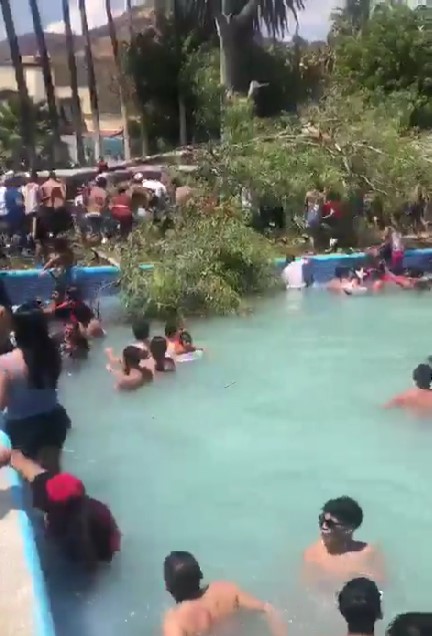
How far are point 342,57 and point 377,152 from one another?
8553mm

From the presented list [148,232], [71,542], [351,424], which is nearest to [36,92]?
[148,232]

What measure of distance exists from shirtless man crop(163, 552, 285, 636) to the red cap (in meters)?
0.68

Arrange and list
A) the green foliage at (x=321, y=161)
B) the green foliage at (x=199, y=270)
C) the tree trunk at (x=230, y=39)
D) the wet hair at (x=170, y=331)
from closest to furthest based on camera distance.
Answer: the wet hair at (x=170, y=331) → the green foliage at (x=199, y=270) → the green foliage at (x=321, y=161) → the tree trunk at (x=230, y=39)

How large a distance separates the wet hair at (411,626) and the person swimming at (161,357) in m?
4.95

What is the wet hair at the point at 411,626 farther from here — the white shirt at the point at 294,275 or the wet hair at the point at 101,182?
the wet hair at the point at 101,182

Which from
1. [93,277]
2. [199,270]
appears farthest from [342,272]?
[93,277]

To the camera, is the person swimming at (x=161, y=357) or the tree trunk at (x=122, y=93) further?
the tree trunk at (x=122, y=93)

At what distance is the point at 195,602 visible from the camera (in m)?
4.53

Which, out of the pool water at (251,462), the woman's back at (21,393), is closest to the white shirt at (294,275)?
the pool water at (251,462)

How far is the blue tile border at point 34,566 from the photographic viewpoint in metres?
3.70

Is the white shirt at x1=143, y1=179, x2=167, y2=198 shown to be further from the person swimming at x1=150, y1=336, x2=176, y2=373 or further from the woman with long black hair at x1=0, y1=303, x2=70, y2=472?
the woman with long black hair at x1=0, y1=303, x2=70, y2=472

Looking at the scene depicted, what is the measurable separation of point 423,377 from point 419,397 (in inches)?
8.6

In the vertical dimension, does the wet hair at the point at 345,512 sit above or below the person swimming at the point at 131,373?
above

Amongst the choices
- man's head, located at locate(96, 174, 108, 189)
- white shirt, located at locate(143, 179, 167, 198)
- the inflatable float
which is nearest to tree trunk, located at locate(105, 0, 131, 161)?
man's head, located at locate(96, 174, 108, 189)
